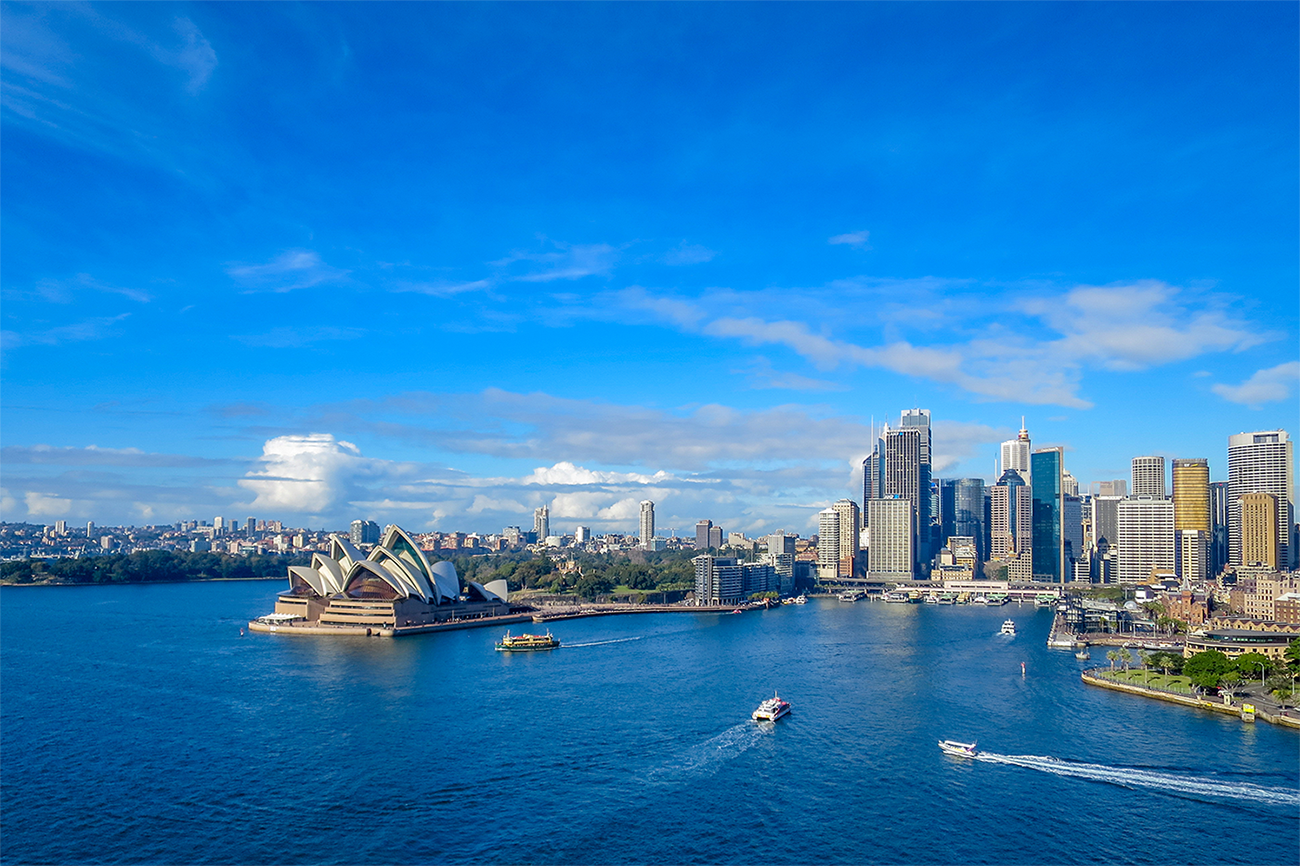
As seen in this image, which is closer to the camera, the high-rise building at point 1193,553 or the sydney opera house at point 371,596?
the sydney opera house at point 371,596

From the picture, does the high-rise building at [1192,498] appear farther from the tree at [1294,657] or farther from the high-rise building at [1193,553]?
the tree at [1294,657]

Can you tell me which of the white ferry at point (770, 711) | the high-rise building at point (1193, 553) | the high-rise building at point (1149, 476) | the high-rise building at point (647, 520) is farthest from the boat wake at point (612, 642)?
the high-rise building at point (647, 520)

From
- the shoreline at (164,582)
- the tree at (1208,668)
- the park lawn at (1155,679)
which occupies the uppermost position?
the tree at (1208,668)

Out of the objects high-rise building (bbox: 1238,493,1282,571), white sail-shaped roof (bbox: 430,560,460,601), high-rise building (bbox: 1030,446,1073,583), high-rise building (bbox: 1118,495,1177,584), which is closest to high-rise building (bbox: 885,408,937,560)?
high-rise building (bbox: 1030,446,1073,583)

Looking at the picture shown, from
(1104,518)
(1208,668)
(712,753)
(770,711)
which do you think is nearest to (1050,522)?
(1104,518)

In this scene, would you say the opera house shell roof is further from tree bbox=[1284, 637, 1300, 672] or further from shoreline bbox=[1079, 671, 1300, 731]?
tree bbox=[1284, 637, 1300, 672]

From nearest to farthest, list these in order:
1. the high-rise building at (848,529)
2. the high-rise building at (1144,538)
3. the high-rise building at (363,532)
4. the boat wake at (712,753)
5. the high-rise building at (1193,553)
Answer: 1. the boat wake at (712,753)
2. the high-rise building at (1193,553)
3. the high-rise building at (1144,538)
4. the high-rise building at (848,529)
5. the high-rise building at (363,532)
